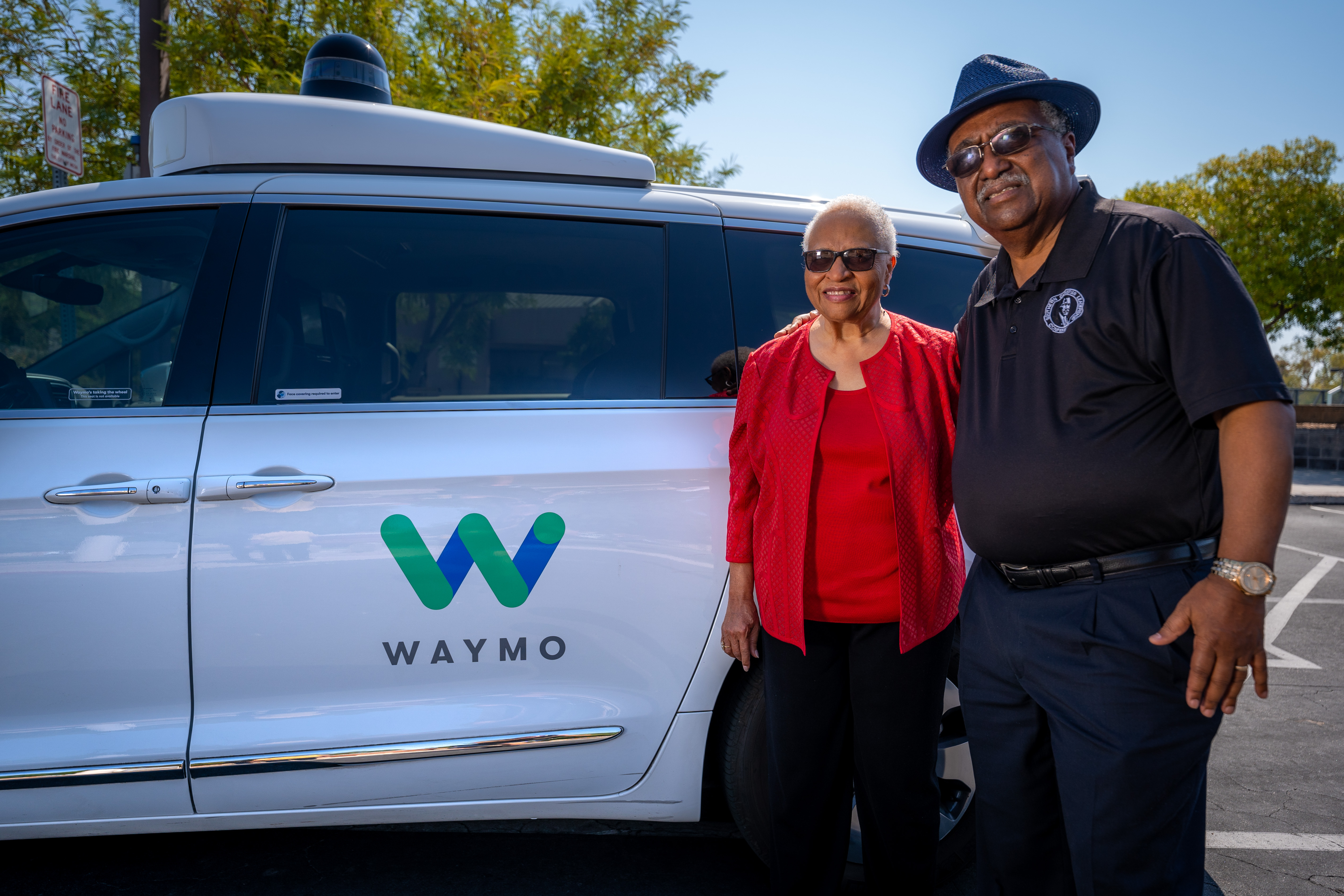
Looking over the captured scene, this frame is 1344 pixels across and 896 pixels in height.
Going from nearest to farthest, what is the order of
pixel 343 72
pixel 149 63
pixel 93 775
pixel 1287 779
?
1. pixel 93 775
2. pixel 343 72
3. pixel 1287 779
4. pixel 149 63

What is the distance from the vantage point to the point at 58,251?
7.23ft

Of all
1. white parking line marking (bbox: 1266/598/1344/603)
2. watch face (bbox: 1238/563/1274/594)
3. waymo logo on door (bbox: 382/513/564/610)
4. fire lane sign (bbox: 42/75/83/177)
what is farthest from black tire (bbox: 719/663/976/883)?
white parking line marking (bbox: 1266/598/1344/603)

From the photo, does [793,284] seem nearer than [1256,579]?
No

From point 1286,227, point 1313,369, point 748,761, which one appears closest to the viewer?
point 748,761

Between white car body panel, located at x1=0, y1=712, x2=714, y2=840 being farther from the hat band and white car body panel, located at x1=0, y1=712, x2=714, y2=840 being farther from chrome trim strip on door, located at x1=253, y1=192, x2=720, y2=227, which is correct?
the hat band

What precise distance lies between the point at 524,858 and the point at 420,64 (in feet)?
21.2

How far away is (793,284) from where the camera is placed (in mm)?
2363

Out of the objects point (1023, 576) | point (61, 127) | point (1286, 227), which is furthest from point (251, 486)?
point (1286, 227)

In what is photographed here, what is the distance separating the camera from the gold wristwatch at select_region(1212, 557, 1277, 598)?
48.9 inches

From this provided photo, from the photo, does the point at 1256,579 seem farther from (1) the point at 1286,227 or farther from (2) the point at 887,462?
(1) the point at 1286,227

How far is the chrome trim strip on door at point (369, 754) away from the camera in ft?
6.28

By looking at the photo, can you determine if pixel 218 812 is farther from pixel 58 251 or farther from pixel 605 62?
pixel 605 62

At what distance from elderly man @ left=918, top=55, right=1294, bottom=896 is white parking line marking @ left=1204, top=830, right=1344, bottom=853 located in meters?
1.34

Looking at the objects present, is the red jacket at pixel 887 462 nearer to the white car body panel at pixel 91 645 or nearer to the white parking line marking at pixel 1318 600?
the white car body panel at pixel 91 645
